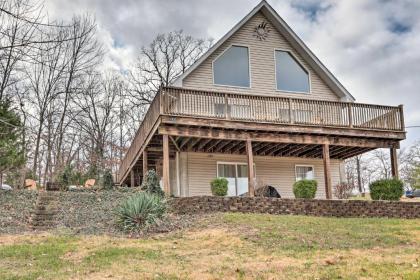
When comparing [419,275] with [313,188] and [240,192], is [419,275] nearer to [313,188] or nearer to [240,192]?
[313,188]

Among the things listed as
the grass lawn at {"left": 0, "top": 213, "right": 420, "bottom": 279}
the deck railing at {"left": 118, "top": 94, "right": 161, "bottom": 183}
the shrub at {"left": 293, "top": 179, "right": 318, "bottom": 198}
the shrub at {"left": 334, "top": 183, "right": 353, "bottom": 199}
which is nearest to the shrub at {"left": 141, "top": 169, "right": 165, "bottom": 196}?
the deck railing at {"left": 118, "top": 94, "right": 161, "bottom": 183}

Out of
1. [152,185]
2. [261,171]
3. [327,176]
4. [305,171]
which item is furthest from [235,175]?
[152,185]

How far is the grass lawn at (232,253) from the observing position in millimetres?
7195

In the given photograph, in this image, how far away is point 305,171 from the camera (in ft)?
67.9

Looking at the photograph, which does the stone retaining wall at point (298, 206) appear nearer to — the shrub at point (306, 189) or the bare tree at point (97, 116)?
the shrub at point (306, 189)

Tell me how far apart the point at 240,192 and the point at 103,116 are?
18573 mm

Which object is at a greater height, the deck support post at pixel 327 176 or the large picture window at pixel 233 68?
the large picture window at pixel 233 68

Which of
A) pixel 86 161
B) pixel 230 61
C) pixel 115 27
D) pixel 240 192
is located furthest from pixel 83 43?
pixel 240 192

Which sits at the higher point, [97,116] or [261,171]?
[97,116]

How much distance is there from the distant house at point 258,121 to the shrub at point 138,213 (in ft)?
8.59

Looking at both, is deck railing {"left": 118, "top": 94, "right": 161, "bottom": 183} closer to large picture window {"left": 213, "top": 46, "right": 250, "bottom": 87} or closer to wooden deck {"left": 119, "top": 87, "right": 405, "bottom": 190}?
wooden deck {"left": 119, "top": 87, "right": 405, "bottom": 190}

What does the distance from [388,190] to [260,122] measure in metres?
5.10

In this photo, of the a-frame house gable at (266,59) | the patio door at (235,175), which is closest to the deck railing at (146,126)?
the a-frame house gable at (266,59)

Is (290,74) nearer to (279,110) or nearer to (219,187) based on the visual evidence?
(279,110)
